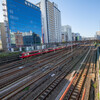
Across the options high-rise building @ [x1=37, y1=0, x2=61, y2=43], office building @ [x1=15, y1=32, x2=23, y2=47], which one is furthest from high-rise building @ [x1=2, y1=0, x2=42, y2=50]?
high-rise building @ [x1=37, y1=0, x2=61, y2=43]

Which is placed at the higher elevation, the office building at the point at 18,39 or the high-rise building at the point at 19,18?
the high-rise building at the point at 19,18

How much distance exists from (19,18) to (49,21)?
154ft

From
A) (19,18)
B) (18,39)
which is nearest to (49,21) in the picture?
(19,18)

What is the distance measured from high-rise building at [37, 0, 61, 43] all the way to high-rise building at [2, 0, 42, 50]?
21146mm

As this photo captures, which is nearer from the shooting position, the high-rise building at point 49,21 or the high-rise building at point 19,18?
the high-rise building at point 19,18

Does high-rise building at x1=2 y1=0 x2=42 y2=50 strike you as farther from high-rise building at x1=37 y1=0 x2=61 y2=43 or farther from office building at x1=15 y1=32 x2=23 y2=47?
high-rise building at x1=37 y1=0 x2=61 y2=43

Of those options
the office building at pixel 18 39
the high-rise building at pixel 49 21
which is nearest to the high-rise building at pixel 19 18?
the office building at pixel 18 39

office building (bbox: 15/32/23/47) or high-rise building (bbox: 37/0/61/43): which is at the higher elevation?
high-rise building (bbox: 37/0/61/43)

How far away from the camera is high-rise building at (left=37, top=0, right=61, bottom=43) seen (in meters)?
80.9

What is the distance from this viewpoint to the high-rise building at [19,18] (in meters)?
38.0

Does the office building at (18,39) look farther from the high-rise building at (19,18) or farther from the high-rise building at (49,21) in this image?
the high-rise building at (49,21)

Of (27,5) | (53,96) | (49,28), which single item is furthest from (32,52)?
(49,28)

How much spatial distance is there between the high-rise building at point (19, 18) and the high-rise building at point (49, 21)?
21.1 meters

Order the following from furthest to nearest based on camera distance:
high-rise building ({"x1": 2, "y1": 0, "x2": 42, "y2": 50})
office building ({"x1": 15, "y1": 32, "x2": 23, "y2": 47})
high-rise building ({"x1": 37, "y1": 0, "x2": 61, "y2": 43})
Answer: high-rise building ({"x1": 37, "y1": 0, "x2": 61, "y2": 43})
office building ({"x1": 15, "y1": 32, "x2": 23, "y2": 47})
high-rise building ({"x1": 2, "y1": 0, "x2": 42, "y2": 50})
